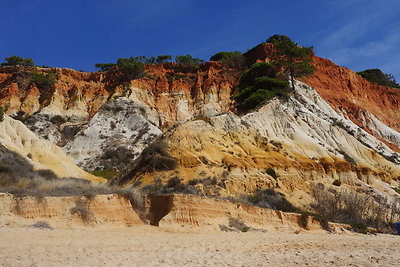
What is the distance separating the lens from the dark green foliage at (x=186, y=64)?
7069 centimetres

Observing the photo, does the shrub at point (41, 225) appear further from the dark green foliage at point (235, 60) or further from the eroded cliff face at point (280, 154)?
the dark green foliage at point (235, 60)

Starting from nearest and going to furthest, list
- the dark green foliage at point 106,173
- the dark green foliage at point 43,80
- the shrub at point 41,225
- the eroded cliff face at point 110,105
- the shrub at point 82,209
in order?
the shrub at point 41,225
the shrub at point 82,209
the dark green foliage at point 106,173
the eroded cliff face at point 110,105
the dark green foliage at point 43,80

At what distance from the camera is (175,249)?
13008 millimetres

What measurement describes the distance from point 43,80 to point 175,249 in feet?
192

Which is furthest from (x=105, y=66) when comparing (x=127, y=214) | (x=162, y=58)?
(x=127, y=214)

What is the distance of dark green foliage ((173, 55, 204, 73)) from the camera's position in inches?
2783

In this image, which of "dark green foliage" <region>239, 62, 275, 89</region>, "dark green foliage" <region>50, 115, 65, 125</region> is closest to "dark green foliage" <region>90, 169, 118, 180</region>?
"dark green foliage" <region>50, 115, 65, 125</region>

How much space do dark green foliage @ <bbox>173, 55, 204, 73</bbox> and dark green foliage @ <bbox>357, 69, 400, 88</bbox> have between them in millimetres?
32363

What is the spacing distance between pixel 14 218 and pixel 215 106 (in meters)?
47.3

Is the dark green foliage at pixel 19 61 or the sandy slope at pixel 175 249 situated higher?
the dark green foliage at pixel 19 61

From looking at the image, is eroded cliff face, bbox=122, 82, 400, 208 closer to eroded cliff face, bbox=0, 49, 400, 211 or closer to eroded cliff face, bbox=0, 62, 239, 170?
eroded cliff face, bbox=0, 49, 400, 211

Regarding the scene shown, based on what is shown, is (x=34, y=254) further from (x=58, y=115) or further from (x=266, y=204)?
(x=58, y=115)

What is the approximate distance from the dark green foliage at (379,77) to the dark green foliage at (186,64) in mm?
32363

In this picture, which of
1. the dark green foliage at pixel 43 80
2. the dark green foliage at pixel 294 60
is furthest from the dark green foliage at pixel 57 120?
the dark green foliage at pixel 294 60
